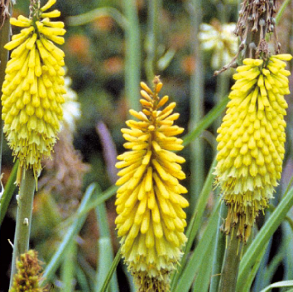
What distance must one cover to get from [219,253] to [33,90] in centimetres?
106

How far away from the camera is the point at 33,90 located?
2.01 meters

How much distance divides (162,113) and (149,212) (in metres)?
0.35

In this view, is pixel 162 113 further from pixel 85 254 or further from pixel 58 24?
pixel 85 254

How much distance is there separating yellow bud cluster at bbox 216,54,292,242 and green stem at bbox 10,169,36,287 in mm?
722

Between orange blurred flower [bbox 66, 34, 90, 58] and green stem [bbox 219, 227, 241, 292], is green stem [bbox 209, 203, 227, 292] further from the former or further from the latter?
orange blurred flower [bbox 66, 34, 90, 58]

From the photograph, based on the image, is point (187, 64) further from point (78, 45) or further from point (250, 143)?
point (250, 143)

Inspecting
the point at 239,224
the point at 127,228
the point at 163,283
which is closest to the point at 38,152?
the point at 127,228

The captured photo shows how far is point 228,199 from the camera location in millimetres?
2170

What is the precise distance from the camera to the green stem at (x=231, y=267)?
2.17 metres

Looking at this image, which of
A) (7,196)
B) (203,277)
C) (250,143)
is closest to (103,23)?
(7,196)

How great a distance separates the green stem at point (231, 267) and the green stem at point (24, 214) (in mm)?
768

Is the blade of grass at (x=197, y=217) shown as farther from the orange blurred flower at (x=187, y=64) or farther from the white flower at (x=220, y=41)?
the orange blurred flower at (x=187, y=64)

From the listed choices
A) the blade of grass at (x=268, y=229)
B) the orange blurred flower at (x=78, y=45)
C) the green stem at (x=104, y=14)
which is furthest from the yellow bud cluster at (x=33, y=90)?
the orange blurred flower at (x=78, y=45)

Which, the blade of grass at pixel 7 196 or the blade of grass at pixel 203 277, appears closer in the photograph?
the blade of grass at pixel 203 277
